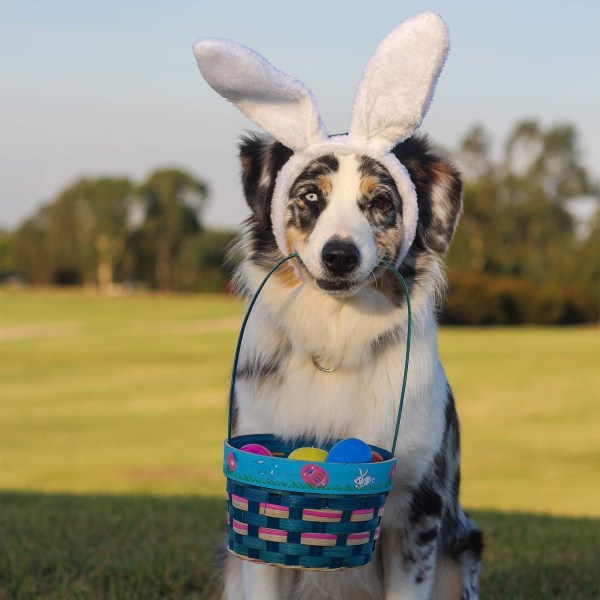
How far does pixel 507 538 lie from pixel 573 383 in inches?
650

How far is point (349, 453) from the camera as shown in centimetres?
276

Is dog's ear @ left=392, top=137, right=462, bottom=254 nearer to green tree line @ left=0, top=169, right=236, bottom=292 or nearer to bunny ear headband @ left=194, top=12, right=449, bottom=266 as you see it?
bunny ear headband @ left=194, top=12, right=449, bottom=266

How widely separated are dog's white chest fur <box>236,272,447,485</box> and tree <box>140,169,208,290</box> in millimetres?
46938

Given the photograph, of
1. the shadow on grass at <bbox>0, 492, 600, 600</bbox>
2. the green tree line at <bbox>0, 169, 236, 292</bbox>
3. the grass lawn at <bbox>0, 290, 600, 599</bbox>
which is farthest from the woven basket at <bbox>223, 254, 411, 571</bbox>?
the green tree line at <bbox>0, 169, 236, 292</bbox>

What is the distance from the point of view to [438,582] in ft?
11.9

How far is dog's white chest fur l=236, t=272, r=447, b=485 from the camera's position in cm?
321

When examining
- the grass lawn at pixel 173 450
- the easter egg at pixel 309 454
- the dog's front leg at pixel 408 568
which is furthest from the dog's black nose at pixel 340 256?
the grass lawn at pixel 173 450

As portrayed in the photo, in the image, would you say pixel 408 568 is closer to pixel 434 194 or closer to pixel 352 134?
pixel 434 194

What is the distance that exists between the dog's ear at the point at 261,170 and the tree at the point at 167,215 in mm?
46657

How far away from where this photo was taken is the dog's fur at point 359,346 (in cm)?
316

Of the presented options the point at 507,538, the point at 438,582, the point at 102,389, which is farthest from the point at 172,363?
the point at 438,582

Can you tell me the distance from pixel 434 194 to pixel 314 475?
1.32 metres

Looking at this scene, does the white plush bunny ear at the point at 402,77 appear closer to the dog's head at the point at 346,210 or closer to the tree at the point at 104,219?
the dog's head at the point at 346,210

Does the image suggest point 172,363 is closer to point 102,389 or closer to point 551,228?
point 102,389
